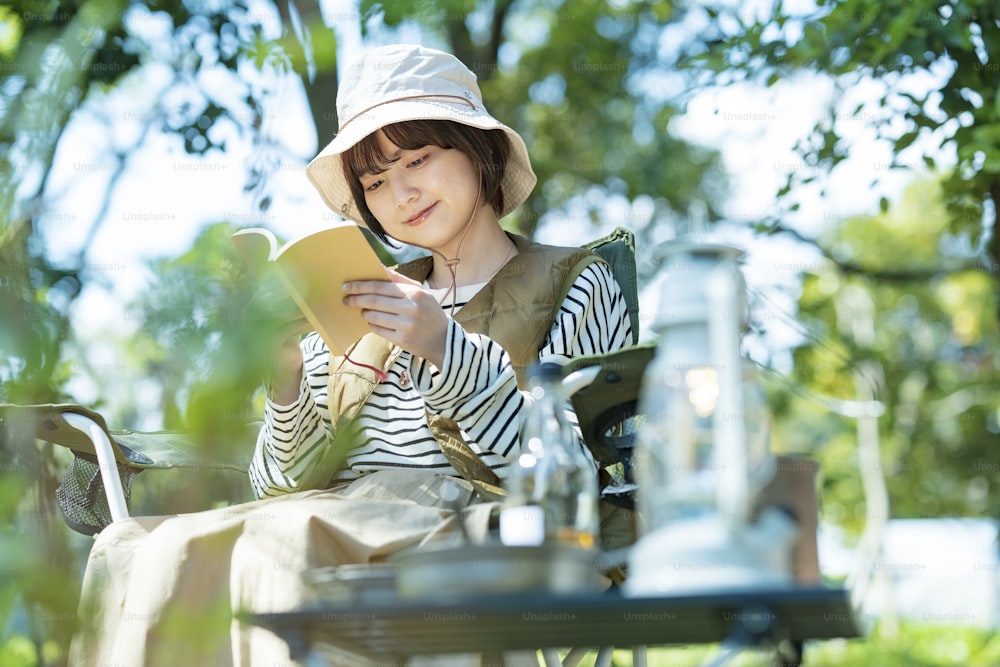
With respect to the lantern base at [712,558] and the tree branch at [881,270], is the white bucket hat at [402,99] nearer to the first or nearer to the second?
the lantern base at [712,558]

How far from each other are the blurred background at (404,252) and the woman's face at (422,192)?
1.00ft

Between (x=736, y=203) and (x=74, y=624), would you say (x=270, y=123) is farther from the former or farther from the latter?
(x=736, y=203)

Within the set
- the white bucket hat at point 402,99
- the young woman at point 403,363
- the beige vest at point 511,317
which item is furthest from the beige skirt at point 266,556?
the white bucket hat at point 402,99

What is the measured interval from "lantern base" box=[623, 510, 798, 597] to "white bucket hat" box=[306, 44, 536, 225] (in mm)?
1421

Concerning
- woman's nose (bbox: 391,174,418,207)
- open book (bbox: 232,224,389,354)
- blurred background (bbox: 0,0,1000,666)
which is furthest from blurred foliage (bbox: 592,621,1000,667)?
open book (bbox: 232,224,389,354)

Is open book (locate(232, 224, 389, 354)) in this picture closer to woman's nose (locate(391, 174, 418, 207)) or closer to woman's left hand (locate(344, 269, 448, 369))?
woman's left hand (locate(344, 269, 448, 369))

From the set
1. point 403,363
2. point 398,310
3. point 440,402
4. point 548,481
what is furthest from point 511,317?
point 548,481

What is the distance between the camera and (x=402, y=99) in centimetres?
246

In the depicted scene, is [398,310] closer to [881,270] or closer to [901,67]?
[901,67]

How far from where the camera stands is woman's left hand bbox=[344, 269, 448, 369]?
1.83m

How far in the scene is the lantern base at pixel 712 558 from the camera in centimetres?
112

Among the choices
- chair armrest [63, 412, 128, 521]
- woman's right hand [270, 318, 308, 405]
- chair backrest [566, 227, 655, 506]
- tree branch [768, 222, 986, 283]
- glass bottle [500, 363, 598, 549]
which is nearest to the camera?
glass bottle [500, 363, 598, 549]

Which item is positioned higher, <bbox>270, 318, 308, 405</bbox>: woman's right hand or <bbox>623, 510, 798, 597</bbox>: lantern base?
<bbox>270, 318, 308, 405</bbox>: woman's right hand

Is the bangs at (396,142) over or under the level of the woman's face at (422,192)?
over
